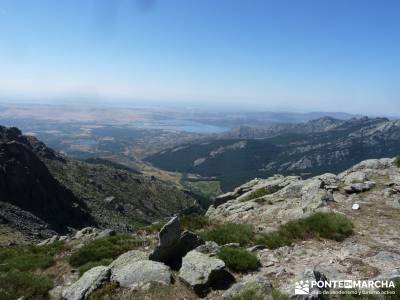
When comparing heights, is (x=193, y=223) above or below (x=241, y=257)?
below

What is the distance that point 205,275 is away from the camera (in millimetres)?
14578

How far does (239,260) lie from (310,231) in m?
5.79

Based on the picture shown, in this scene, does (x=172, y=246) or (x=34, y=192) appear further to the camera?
(x=34, y=192)

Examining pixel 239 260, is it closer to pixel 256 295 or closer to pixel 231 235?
pixel 256 295

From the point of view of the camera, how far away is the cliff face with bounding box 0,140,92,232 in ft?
288

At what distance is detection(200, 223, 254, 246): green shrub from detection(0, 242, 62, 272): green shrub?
874 centimetres

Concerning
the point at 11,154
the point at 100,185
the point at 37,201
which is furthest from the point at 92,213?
the point at 100,185

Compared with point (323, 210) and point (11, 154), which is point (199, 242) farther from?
point (11, 154)

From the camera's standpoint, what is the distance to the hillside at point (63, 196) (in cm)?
8494

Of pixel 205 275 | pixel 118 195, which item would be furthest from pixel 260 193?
pixel 118 195

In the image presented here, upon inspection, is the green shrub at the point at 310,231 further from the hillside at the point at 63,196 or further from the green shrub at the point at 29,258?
the hillside at the point at 63,196

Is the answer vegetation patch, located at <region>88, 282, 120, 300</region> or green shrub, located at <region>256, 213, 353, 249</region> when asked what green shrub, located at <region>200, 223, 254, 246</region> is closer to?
green shrub, located at <region>256, 213, 353, 249</region>

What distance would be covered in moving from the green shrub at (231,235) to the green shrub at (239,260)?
2.87 m

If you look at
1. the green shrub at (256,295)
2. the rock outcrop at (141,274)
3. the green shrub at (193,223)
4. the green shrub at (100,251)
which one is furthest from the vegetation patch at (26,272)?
the green shrub at (256,295)
